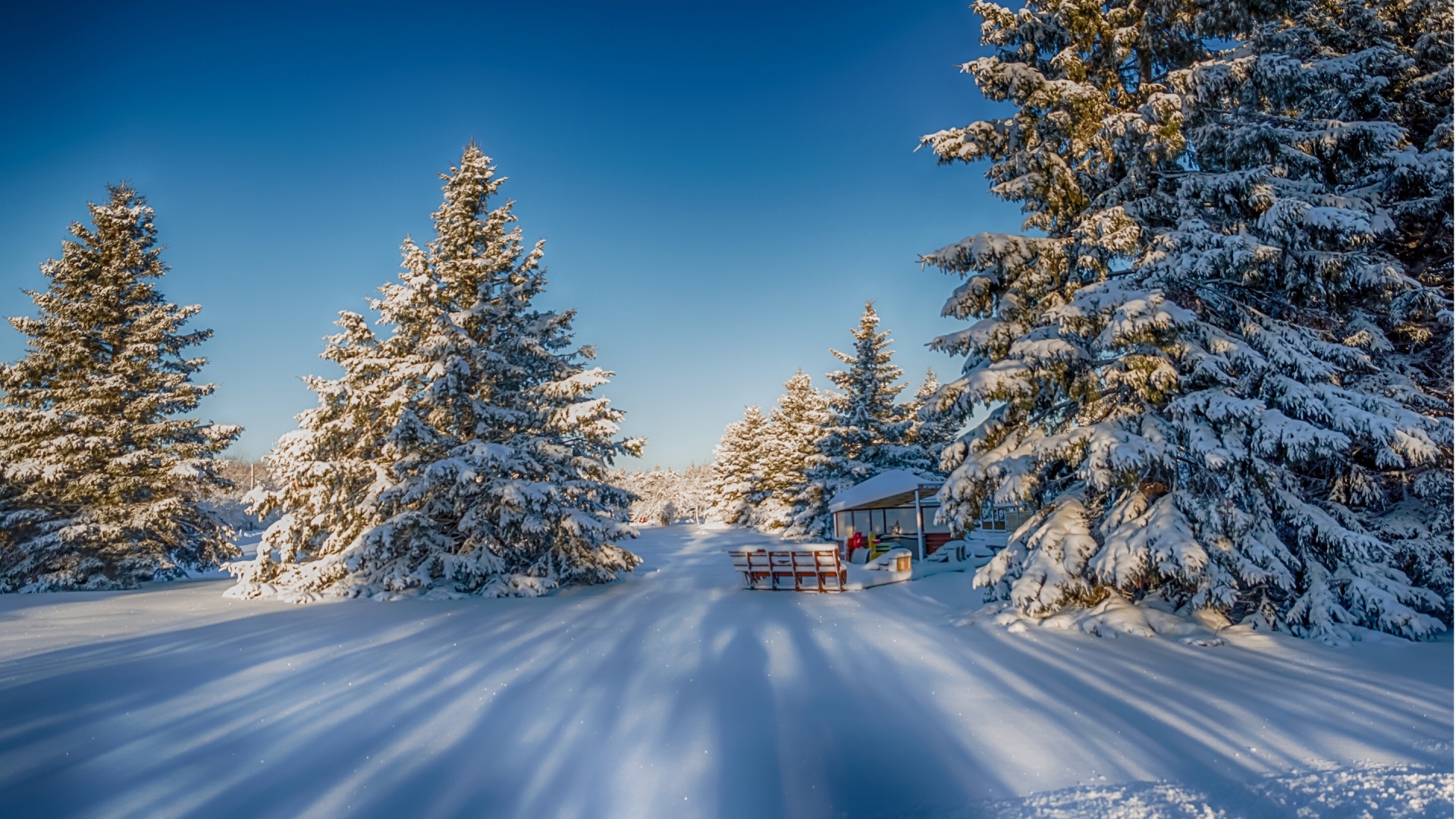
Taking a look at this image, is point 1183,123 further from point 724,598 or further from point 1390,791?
point 724,598

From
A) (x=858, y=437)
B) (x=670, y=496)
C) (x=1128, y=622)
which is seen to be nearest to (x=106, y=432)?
(x=1128, y=622)

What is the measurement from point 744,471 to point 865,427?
2207 centimetres

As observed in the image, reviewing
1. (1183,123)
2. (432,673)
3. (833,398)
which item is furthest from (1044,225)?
(833,398)

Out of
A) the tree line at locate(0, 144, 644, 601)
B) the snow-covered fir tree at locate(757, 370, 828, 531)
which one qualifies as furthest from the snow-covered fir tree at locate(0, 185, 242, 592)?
the snow-covered fir tree at locate(757, 370, 828, 531)

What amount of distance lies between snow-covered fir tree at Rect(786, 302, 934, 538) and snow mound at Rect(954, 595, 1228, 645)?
67.3ft

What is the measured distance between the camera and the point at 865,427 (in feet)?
103

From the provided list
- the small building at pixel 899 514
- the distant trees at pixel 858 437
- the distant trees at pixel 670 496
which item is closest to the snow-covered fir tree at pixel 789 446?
the distant trees at pixel 858 437

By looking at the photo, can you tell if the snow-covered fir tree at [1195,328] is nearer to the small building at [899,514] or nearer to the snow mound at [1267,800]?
the snow mound at [1267,800]

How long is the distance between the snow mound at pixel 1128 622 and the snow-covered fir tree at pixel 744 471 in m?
34.5

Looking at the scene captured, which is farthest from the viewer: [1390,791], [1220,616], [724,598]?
[724,598]

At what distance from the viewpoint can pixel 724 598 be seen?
46.6 feet

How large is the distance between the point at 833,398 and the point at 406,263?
2151cm

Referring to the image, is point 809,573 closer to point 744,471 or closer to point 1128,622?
A: point 1128,622

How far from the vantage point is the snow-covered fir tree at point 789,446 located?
36.3 m
